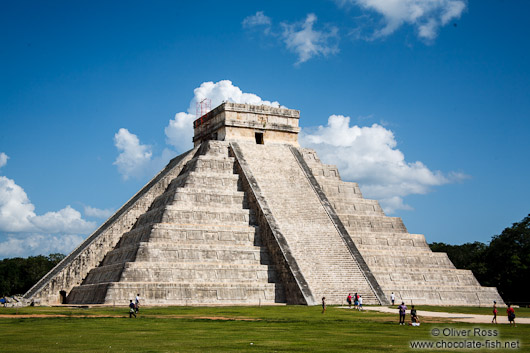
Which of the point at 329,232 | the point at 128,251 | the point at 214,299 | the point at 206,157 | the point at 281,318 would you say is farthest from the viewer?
the point at 206,157

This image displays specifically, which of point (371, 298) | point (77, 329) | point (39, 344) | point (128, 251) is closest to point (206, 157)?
point (128, 251)

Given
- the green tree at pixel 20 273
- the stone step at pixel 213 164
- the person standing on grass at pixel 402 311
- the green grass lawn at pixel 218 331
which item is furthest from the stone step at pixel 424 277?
the green tree at pixel 20 273

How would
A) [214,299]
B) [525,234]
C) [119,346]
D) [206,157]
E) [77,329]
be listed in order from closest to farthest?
[119,346], [77,329], [214,299], [206,157], [525,234]

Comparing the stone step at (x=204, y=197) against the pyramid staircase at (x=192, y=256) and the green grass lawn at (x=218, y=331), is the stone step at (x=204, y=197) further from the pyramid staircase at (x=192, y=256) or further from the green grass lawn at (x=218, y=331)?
the green grass lawn at (x=218, y=331)

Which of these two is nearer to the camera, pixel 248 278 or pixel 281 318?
pixel 281 318

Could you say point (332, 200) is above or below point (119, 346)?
above

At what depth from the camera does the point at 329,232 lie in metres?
33.0

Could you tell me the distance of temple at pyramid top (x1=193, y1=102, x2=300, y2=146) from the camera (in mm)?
39881

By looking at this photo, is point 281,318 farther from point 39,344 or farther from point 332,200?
point 332,200

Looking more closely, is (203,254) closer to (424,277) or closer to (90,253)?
(90,253)

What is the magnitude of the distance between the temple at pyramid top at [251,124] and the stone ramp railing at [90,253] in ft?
11.6

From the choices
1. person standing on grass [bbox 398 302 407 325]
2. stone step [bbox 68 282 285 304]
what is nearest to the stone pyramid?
stone step [bbox 68 282 285 304]

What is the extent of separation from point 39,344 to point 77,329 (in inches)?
132

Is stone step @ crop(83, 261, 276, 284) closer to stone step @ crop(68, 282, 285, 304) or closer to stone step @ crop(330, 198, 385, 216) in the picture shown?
stone step @ crop(68, 282, 285, 304)
